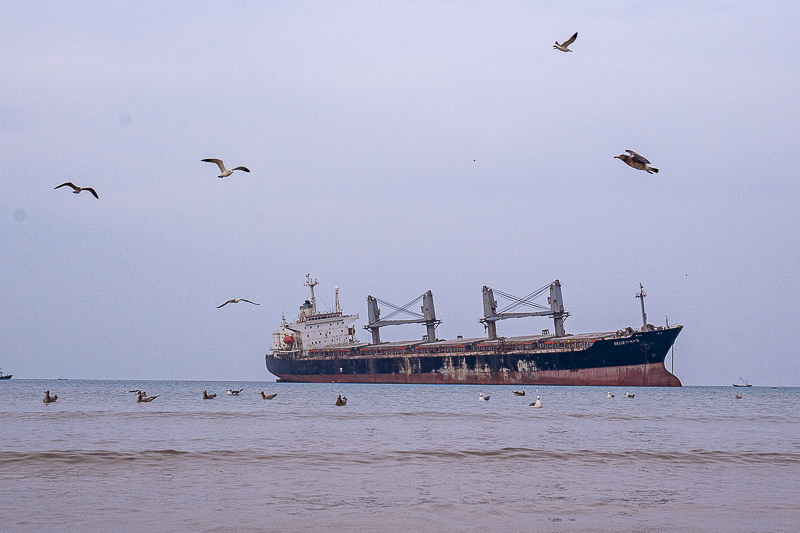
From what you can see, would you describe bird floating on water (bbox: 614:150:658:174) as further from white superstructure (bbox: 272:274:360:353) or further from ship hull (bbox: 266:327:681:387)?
white superstructure (bbox: 272:274:360:353)

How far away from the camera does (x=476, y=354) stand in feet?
249

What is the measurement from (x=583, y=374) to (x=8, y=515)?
202 feet

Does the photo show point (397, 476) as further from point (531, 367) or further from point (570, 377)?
point (531, 367)

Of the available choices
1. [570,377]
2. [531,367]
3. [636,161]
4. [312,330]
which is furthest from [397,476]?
[312,330]

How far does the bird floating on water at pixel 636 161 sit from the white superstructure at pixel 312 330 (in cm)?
7980

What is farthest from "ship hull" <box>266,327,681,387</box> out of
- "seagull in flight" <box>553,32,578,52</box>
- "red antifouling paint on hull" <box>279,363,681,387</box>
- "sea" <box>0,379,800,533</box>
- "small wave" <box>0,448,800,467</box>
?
"seagull in flight" <box>553,32,578,52</box>

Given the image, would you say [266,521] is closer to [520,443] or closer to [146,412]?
[520,443]

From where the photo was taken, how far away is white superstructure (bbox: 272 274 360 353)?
3676 inches

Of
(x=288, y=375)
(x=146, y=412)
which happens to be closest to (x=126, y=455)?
(x=146, y=412)

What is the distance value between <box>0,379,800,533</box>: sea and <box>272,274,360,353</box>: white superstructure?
2417 inches

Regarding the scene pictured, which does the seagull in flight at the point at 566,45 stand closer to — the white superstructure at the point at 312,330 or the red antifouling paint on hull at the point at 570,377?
the red antifouling paint on hull at the point at 570,377

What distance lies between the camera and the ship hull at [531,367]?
6694 cm

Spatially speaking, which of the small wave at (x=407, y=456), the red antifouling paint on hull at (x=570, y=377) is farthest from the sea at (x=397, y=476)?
the red antifouling paint on hull at (x=570, y=377)

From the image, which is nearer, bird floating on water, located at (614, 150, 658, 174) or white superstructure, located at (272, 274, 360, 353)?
bird floating on water, located at (614, 150, 658, 174)
